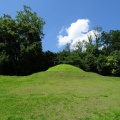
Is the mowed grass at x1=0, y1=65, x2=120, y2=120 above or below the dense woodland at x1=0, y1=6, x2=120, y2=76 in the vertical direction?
below

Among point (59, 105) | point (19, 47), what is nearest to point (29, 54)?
point (19, 47)

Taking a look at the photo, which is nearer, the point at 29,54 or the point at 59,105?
the point at 59,105

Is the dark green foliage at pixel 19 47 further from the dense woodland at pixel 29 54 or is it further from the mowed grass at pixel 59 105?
the mowed grass at pixel 59 105

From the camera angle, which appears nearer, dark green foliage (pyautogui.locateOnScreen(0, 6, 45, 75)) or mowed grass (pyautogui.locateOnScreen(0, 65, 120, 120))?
mowed grass (pyautogui.locateOnScreen(0, 65, 120, 120))

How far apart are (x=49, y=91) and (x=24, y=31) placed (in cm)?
2529

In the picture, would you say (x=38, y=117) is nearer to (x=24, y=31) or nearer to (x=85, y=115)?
(x=85, y=115)

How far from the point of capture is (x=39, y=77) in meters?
23.1

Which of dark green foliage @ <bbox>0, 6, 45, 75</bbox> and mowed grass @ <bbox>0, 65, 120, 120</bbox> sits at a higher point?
dark green foliage @ <bbox>0, 6, 45, 75</bbox>

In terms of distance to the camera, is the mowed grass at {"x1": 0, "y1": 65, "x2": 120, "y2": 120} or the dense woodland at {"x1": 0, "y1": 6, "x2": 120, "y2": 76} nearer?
the mowed grass at {"x1": 0, "y1": 65, "x2": 120, "y2": 120}

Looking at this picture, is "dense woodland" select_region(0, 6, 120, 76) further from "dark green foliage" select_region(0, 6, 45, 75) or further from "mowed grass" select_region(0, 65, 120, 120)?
"mowed grass" select_region(0, 65, 120, 120)

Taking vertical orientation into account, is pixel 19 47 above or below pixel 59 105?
above

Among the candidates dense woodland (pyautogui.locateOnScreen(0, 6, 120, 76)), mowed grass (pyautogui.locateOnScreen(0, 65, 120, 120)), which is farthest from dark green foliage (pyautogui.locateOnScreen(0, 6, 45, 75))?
mowed grass (pyautogui.locateOnScreen(0, 65, 120, 120))

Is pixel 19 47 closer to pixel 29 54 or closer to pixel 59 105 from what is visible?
pixel 29 54

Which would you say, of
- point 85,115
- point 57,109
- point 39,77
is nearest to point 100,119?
point 85,115
